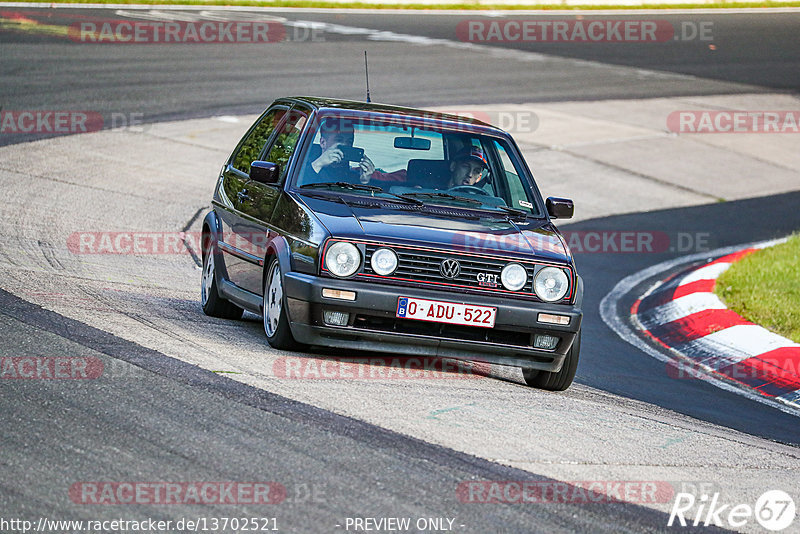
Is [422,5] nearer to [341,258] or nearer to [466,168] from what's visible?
[466,168]

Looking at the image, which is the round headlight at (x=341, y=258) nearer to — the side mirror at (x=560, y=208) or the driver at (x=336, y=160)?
the driver at (x=336, y=160)

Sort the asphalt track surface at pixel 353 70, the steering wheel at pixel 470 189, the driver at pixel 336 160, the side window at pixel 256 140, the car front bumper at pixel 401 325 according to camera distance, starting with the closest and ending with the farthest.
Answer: the car front bumper at pixel 401 325 → the driver at pixel 336 160 → the steering wheel at pixel 470 189 → the side window at pixel 256 140 → the asphalt track surface at pixel 353 70

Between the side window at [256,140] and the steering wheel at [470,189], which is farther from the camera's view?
the side window at [256,140]

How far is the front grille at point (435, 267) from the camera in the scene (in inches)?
267

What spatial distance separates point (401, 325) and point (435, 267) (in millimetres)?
381

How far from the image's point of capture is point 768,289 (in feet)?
35.6

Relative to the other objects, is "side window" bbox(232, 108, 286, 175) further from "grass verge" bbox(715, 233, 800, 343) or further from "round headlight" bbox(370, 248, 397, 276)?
"grass verge" bbox(715, 233, 800, 343)

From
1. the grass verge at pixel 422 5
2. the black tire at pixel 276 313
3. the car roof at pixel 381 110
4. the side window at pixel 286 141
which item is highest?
the grass verge at pixel 422 5

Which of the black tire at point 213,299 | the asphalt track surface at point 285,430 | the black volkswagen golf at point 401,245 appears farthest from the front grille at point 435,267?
the black tire at point 213,299

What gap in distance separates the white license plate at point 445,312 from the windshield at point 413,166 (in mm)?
928

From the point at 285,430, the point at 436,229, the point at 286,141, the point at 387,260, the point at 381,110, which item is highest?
the point at 381,110

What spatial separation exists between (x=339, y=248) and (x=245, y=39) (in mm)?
20127

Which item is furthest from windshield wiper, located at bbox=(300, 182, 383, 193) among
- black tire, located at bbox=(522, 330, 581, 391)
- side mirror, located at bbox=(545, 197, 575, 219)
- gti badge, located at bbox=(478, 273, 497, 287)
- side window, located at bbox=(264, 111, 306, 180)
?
black tire, located at bbox=(522, 330, 581, 391)

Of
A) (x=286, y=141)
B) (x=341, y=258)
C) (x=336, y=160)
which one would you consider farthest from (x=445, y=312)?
Answer: (x=286, y=141)
